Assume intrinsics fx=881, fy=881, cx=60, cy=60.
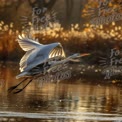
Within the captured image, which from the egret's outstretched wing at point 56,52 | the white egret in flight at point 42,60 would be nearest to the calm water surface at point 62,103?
the white egret in flight at point 42,60

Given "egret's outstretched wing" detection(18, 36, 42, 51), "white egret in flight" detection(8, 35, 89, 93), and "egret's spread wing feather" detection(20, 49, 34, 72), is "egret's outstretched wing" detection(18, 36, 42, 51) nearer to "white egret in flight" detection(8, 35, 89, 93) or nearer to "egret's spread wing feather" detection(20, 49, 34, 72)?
"egret's spread wing feather" detection(20, 49, 34, 72)

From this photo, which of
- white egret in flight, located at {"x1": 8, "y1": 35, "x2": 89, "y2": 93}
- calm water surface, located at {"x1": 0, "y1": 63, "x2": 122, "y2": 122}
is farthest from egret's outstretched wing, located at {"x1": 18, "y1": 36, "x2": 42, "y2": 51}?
calm water surface, located at {"x1": 0, "y1": 63, "x2": 122, "y2": 122}

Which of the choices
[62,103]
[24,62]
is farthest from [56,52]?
[62,103]

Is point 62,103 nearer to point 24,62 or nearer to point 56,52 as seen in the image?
point 24,62

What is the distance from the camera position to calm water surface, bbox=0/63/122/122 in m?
17.2

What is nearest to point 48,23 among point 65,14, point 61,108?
point 65,14

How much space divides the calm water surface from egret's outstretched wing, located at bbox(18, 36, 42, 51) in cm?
127

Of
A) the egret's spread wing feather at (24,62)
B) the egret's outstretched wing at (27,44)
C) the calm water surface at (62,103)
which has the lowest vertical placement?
the calm water surface at (62,103)

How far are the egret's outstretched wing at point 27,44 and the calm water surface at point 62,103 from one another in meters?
1.27

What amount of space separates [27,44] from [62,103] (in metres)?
1.85

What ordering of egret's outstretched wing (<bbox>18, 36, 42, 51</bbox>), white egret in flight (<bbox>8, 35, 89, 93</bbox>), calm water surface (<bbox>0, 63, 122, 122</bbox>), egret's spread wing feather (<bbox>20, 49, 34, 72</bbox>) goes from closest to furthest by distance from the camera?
calm water surface (<bbox>0, 63, 122, 122</bbox>) → white egret in flight (<bbox>8, 35, 89, 93</bbox>) → egret's spread wing feather (<bbox>20, 49, 34, 72</bbox>) → egret's outstretched wing (<bbox>18, 36, 42, 51</bbox>)

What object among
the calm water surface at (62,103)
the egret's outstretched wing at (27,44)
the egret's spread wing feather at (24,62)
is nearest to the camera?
the calm water surface at (62,103)

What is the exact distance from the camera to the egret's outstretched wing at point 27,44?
1911 centimetres

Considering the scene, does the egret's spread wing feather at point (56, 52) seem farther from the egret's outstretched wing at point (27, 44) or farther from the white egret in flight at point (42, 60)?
the egret's outstretched wing at point (27, 44)
